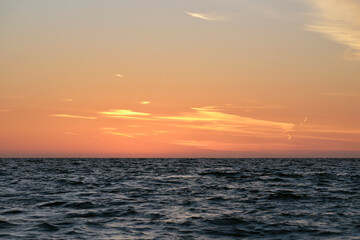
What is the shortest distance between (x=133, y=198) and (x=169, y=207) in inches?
198

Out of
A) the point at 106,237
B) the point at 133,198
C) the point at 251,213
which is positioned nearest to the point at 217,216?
the point at 251,213

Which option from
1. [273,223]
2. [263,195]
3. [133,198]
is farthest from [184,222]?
[263,195]

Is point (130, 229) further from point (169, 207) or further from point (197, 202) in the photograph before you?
point (197, 202)

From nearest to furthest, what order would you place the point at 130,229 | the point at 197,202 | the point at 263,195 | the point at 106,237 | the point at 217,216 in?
the point at 106,237
the point at 130,229
the point at 217,216
the point at 197,202
the point at 263,195

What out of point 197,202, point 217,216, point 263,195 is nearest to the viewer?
point 217,216

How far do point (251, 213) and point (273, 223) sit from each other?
2872 millimetres

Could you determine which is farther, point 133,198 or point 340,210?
point 133,198

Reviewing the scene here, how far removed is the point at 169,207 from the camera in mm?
24812

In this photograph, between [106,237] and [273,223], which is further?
[273,223]

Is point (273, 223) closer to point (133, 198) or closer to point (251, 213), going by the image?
point (251, 213)

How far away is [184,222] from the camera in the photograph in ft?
66.3

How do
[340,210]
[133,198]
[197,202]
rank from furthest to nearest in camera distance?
[133,198]
[197,202]
[340,210]

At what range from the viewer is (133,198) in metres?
29.1

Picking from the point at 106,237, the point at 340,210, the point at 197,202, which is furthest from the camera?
the point at 197,202
